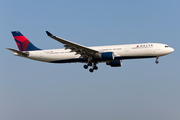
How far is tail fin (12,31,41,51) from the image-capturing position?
148 ft

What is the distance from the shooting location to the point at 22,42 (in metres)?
46.0

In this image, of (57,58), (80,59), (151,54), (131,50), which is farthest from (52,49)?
(151,54)

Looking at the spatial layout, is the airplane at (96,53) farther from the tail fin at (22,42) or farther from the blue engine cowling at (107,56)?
the tail fin at (22,42)

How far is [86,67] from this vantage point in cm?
4188

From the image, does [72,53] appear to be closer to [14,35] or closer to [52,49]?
[52,49]

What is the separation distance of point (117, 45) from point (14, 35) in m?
18.9

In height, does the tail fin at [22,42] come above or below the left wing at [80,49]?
above

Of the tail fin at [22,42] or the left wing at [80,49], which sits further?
the tail fin at [22,42]

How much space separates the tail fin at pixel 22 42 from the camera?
45.0 metres

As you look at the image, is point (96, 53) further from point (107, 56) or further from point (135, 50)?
point (135, 50)

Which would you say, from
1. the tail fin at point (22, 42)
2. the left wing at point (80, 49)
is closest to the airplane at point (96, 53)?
the left wing at point (80, 49)

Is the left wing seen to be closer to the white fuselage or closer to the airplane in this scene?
the airplane

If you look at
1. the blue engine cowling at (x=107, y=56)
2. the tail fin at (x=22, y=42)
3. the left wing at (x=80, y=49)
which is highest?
the tail fin at (x=22, y=42)

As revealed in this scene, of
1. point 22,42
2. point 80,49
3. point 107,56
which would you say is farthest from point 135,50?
point 22,42
